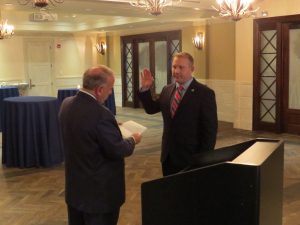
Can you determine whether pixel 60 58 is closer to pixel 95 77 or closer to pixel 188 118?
pixel 188 118

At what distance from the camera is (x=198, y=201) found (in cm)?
163

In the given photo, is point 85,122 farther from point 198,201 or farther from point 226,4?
point 226,4

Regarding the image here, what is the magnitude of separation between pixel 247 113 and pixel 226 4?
3.53m

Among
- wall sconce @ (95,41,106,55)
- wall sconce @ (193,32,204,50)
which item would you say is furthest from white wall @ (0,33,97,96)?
wall sconce @ (193,32,204,50)

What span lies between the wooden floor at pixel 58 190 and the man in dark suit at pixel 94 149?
1.37m

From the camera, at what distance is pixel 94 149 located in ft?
6.92

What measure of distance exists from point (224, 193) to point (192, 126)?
3.84 feet

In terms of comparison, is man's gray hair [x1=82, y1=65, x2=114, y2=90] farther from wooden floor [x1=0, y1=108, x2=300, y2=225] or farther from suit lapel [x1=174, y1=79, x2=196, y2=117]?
wooden floor [x1=0, y1=108, x2=300, y2=225]

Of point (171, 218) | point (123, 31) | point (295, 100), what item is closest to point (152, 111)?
point (171, 218)

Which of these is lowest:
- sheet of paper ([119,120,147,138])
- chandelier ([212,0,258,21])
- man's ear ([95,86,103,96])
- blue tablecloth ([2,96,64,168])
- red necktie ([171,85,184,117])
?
blue tablecloth ([2,96,64,168])

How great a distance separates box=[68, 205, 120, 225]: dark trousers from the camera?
2.21 m

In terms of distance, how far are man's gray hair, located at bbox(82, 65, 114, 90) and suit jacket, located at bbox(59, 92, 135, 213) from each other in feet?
0.19

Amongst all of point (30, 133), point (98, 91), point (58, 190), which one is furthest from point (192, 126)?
point (30, 133)

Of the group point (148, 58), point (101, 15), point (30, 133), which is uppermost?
point (101, 15)
